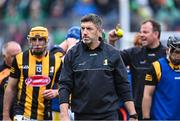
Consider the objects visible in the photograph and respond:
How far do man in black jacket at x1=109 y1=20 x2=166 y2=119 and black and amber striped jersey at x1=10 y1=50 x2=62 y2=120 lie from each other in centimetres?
150

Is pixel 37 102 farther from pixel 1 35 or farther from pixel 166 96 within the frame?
pixel 1 35

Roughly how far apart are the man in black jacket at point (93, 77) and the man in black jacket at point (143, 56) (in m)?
2.26

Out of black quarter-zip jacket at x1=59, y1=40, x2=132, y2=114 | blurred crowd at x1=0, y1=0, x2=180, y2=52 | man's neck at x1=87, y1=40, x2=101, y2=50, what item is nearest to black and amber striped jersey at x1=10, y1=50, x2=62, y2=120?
black quarter-zip jacket at x1=59, y1=40, x2=132, y2=114

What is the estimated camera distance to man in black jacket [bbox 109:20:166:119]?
40.4ft

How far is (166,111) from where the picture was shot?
11062mm

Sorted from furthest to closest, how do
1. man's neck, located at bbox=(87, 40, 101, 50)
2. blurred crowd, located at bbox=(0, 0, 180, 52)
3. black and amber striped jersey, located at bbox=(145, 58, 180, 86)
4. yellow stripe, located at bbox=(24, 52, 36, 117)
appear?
blurred crowd, located at bbox=(0, 0, 180, 52), yellow stripe, located at bbox=(24, 52, 36, 117), black and amber striped jersey, located at bbox=(145, 58, 180, 86), man's neck, located at bbox=(87, 40, 101, 50)

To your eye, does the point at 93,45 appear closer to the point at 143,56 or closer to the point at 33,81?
the point at 33,81

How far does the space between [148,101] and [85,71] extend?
1529 millimetres

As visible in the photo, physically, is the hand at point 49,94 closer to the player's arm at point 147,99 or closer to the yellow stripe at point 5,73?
the player's arm at point 147,99

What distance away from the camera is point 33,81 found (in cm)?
1120

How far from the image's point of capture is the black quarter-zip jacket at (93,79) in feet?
32.4

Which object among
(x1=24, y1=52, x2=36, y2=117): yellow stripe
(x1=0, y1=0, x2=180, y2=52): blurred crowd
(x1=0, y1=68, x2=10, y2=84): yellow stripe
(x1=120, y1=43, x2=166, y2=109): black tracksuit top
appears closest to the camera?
(x1=24, y1=52, x2=36, y2=117): yellow stripe

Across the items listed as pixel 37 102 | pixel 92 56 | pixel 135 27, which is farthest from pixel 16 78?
pixel 135 27

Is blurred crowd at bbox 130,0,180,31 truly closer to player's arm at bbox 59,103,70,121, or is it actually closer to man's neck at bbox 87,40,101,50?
man's neck at bbox 87,40,101,50
